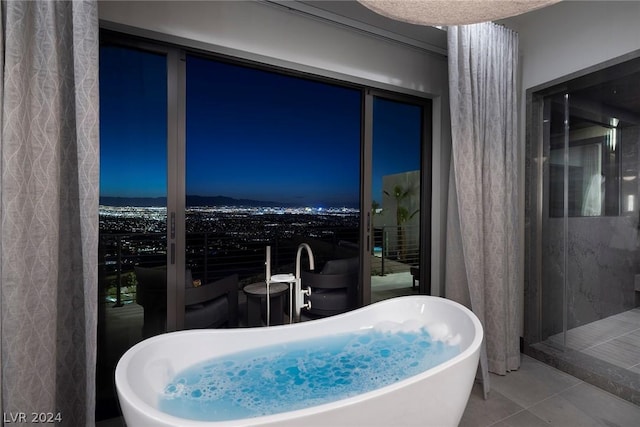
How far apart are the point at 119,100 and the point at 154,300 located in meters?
1.31

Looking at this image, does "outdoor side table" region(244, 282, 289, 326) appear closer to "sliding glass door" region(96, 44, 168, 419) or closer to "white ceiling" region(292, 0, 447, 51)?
"sliding glass door" region(96, 44, 168, 419)

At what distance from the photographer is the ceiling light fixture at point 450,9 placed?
1.36m

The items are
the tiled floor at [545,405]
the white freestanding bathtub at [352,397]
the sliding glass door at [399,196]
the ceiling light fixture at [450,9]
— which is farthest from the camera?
the sliding glass door at [399,196]

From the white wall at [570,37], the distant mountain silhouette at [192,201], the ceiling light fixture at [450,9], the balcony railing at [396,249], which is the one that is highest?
the white wall at [570,37]

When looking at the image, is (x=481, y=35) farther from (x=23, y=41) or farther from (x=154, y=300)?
(x=154, y=300)

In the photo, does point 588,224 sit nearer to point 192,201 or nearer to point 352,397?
point 352,397

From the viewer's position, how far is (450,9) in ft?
4.63

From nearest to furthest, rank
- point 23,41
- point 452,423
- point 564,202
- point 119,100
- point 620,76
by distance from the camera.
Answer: point 23,41 → point 452,423 → point 119,100 → point 620,76 → point 564,202

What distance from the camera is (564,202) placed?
2.54 meters

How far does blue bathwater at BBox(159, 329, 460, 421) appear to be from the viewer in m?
1.41

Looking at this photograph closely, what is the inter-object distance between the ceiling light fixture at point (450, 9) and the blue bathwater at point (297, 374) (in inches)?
70.8

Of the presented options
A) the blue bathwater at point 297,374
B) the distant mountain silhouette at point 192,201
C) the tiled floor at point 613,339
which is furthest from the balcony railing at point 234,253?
the tiled floor at point 613,339

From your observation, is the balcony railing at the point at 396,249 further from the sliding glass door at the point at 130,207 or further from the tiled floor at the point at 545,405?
the sliding glass door at the point at 130,207

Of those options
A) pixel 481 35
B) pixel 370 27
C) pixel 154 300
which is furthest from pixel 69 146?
pixel 481 35
